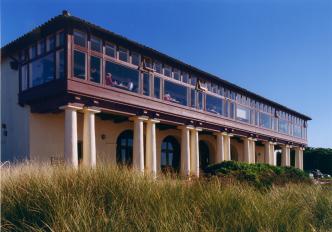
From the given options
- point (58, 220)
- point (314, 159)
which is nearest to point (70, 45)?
point (58, 220)

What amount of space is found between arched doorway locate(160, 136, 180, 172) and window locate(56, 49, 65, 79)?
38.1 ft

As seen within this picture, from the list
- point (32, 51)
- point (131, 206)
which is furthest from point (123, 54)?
point (131, 206)

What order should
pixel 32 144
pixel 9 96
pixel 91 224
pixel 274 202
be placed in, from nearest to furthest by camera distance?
pixel 91 224 < pixel 274 202 < pixel 32 144 < pixel 9 96

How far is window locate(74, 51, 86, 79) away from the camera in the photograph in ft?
45.3

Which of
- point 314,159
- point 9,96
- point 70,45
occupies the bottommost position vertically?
point 314,159

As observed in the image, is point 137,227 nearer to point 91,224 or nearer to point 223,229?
point 91,224

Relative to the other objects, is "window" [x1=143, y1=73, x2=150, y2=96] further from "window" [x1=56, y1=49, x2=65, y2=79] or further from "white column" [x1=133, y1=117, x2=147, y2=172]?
"window" [x1=56, y1=49, x2=65, y2=79]

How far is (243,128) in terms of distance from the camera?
26656 millimetres

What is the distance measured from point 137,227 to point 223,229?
3.96 ft

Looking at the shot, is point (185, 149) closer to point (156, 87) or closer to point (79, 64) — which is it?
point (156, 87)

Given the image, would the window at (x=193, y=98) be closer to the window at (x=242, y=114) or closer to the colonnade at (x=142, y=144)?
the colonnade at (x=142, y=144)

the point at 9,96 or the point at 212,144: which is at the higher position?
the point at 9,96

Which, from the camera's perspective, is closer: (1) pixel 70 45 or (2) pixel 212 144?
(1) pixel 70 45

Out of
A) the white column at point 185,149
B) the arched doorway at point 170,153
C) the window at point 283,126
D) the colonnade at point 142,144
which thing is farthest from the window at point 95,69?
the window at point 283,126
